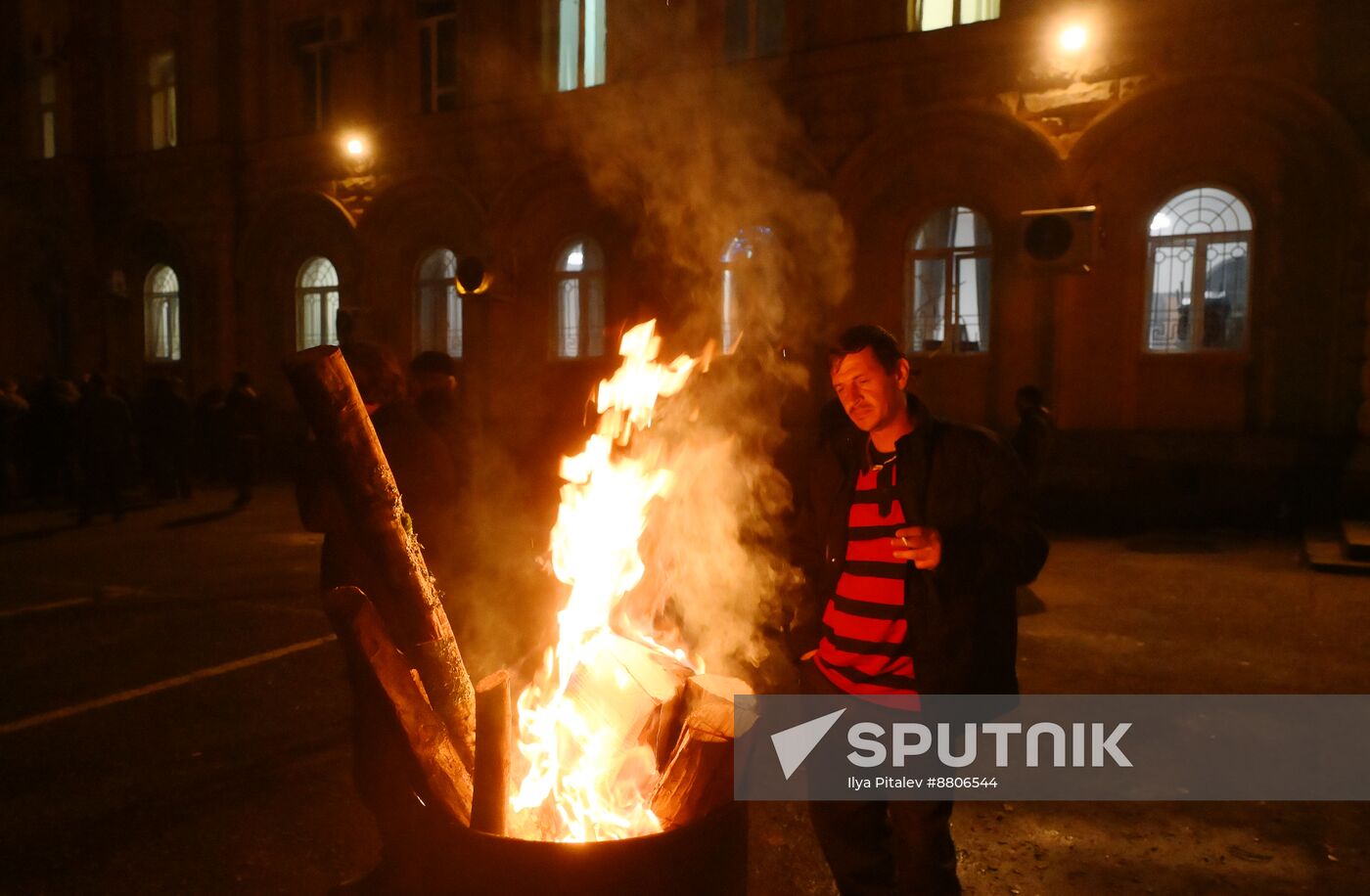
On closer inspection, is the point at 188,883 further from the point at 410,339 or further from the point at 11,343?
the point at 11,343

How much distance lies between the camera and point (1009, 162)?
12.7m

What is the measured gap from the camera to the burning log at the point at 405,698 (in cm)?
235

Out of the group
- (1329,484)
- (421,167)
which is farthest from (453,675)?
(421,167)

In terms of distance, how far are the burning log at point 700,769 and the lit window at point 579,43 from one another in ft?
50.0

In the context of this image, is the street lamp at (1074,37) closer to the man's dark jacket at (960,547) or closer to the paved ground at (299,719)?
the paved ground at (299,719)

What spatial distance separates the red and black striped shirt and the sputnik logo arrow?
196mm

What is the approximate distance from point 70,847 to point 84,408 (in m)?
10.8

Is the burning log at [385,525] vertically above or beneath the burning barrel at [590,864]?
above

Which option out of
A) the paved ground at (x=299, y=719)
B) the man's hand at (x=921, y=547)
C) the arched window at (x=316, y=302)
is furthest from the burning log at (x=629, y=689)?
the arched window at (x=316, y=302)

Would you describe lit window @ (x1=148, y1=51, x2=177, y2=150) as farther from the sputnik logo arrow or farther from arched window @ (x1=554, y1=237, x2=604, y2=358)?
the sputnik logo arrow

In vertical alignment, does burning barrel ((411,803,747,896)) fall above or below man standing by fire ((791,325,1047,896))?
below

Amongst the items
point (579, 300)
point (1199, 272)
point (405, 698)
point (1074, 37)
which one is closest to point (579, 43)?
point (579, 300)

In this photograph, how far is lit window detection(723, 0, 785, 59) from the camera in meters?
14.3

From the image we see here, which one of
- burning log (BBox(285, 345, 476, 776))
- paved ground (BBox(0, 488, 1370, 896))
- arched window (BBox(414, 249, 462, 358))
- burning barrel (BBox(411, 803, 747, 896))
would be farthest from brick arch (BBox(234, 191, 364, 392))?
A: burning barrel (BBox(411, 803, 747, 896))
